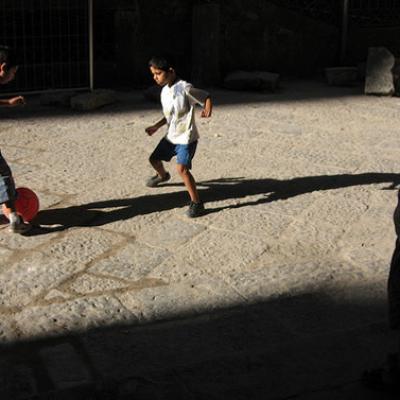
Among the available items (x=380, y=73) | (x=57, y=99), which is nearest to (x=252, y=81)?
(x=380, y=73)

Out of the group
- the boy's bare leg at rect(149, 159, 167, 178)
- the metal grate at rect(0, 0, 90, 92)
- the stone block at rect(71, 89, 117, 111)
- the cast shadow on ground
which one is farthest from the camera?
the metal grate at rect(0, 0, 90, 92)

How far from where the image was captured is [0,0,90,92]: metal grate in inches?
351

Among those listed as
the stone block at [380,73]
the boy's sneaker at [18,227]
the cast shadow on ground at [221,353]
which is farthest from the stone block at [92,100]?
the cast shadow on ground at [221,353]

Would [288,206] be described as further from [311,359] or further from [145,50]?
[145,50]

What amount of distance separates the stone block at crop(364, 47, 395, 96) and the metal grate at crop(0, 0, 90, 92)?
3.60 meters

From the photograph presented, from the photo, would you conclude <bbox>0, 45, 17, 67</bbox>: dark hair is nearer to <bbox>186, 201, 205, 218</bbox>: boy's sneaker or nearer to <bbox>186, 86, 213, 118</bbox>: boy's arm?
<bbox>186, 86, 213, 118</bbox>: boy's arm

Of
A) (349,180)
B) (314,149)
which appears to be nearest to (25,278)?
(349,180)

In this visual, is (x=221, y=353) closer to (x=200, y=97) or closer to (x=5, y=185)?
(x=5, y=185)

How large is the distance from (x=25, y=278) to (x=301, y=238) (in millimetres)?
1797

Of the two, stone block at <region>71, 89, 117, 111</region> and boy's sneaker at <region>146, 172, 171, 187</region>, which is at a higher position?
stone block at <region>71, 89, 117, 111</region>

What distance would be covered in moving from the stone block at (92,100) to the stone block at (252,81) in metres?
1.73

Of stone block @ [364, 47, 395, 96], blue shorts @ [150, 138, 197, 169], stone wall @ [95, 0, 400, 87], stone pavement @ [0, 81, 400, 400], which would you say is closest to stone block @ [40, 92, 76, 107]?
stone pavement @ [0, 81, 400, 400]

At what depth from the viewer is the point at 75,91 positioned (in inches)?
359

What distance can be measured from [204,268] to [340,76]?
647 cm
